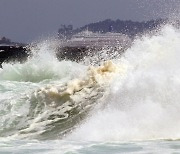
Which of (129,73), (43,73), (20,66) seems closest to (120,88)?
(129,73)

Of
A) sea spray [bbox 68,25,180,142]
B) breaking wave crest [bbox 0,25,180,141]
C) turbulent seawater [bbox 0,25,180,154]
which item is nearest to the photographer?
turbulent seawater [bbox 0,25,180,154]

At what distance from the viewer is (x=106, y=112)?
412 inches

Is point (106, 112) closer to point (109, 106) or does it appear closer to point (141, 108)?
point (109, 106)

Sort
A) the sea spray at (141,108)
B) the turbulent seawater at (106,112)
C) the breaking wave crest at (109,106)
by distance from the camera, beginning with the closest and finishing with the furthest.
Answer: the turbulent seawater at (106,112)
the sea spray at (141,108)
the breaking wave crest at (109,106)

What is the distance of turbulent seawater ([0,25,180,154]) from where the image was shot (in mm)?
8867

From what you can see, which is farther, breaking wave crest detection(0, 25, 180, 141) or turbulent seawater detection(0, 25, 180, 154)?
breaking wave crest detection(0, 25, 180, 141)

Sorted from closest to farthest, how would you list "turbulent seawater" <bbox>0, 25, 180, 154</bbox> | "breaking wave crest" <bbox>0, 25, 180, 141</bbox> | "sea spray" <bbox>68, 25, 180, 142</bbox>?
"turbulent seawater" <bbox>0, 25, 180, 154</bbox>
"sea spray" <bbox>68, 25, 180, 142</bbox>
"breaking wave crest" <bbox>0, 25, 180, 141</bbox>

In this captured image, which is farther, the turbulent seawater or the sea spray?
the sea spray

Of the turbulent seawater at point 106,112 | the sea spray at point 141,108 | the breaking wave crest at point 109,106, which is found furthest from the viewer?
the breaking wave crest at point 109,106

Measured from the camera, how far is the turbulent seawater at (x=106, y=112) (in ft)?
29.1

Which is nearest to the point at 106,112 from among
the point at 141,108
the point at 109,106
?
the point at 109,106

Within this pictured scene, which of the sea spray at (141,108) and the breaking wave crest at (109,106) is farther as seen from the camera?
the breaking wave crest at (109,106)

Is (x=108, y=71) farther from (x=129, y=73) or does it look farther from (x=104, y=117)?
(x=104, y=117)

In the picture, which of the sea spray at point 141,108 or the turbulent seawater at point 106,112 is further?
the sea spray at point 141,108
